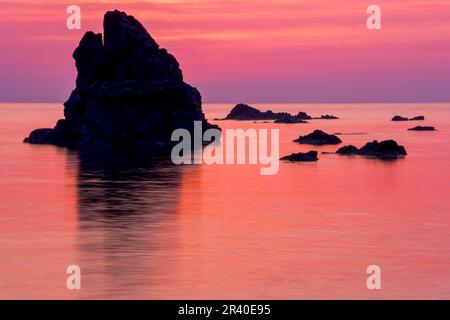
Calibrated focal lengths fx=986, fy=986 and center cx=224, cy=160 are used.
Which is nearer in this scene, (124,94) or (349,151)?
(349,151)

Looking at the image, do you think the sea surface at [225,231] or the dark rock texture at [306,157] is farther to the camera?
the dark rock texture at [306,157]

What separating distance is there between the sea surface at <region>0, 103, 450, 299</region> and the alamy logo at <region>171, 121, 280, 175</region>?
963 cm

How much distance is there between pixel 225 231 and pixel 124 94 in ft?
240

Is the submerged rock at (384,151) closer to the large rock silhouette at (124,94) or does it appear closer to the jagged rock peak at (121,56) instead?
the large rock silhouette at (124,94)

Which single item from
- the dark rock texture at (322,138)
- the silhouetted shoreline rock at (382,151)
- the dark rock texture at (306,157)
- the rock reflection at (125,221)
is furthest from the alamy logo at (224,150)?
the silhouetted shoreline rock at (382,151)

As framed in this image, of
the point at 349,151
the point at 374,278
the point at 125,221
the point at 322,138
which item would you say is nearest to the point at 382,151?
→ the point at 349,151

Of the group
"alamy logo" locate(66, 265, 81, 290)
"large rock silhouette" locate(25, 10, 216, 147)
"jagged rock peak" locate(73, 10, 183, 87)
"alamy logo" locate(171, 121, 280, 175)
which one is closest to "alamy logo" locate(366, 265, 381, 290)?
"alamy logo" locate(66, 265, 81, 290)

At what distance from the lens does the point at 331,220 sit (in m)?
52.7

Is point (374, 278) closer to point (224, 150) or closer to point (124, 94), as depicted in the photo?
point (224, 150)

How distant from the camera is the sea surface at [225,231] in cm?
3444

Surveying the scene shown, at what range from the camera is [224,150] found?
119812 mm

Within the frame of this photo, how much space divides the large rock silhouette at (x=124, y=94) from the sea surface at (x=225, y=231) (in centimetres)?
3217

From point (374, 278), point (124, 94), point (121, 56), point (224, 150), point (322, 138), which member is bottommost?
point (374, 278)
